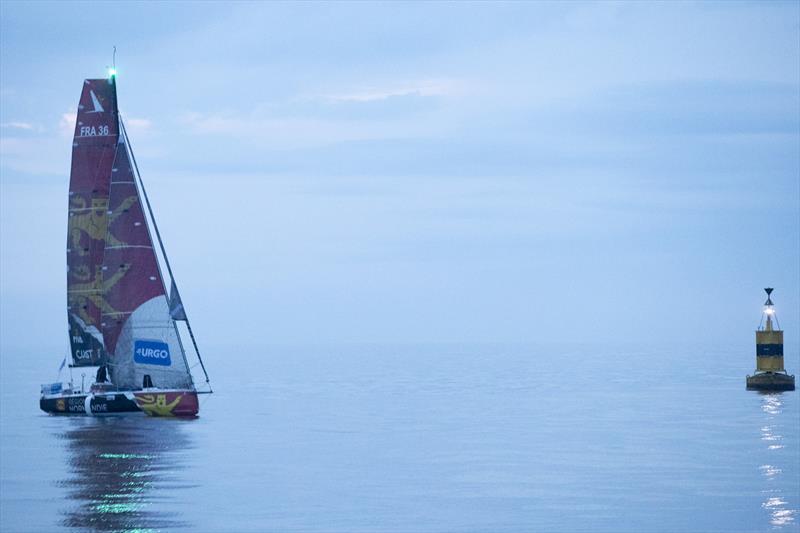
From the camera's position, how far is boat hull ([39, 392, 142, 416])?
77250 mm

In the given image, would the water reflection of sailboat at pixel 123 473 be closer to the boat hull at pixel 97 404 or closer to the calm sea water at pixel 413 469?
the calm sea water at pixel 413 469

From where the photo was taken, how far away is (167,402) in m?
77.2

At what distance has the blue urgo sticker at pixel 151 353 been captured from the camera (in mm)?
77625

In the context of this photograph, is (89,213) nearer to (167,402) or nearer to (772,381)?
(167,402)

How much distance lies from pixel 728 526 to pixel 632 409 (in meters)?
59.9

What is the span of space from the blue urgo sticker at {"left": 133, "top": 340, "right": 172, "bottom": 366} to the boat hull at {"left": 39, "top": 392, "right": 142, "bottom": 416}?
2411 mm

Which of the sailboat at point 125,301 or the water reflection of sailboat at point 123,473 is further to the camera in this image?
the sailboat at point 125,301

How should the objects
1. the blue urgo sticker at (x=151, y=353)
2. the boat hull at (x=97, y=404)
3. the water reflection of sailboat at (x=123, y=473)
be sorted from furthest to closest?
1. the blue urgo sticker at (x=151, y=353)
2. the boat hull at (x=97, y=404)
3. the water reflection of sailboat at (x=123, y=473)

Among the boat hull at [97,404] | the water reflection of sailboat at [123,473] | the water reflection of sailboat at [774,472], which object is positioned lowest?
the water reflection of sailboat at [774,472]

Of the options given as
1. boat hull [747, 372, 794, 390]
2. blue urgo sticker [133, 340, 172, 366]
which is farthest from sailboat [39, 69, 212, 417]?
boat hull [747, 372, 794, 390]

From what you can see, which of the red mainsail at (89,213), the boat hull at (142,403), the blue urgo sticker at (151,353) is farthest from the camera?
the red mainsail at (89,213)

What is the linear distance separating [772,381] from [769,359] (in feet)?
10.1

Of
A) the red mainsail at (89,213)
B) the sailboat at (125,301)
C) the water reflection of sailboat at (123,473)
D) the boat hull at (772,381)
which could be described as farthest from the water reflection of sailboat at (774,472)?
the red mainsail at (89,213)

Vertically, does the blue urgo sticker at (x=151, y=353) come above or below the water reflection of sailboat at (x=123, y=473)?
above
